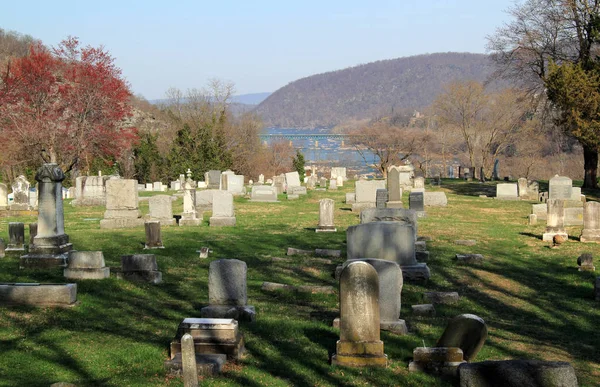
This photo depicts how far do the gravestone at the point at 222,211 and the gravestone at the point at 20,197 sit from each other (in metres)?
7.81

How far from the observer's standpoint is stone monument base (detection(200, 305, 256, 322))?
1073cm

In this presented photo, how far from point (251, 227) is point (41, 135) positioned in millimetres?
19812

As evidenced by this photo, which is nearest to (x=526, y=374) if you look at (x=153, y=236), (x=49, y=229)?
(x=49, y=229)

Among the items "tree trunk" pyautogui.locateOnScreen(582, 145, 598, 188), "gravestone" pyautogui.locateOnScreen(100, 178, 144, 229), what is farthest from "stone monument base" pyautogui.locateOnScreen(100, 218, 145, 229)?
"tree trunk" pyautogui.locateOnScreen(582, 145, 598, 188)

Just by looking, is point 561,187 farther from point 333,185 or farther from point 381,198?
point 333,185

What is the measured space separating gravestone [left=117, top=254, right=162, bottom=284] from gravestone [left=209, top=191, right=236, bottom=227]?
1048 centimetres

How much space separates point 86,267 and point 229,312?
411cm

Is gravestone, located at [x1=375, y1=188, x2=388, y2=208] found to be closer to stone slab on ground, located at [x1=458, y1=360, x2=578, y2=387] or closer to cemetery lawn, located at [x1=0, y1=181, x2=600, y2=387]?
cemetery lawn, located at [x1=0, y1=181, x2=600, y2=387]

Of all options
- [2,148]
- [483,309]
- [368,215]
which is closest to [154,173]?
[2,148]

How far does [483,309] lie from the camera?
525 inches

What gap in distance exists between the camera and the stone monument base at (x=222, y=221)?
2455 cm

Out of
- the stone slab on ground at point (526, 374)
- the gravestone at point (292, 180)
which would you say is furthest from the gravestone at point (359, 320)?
the gravestone at point (292, 180)

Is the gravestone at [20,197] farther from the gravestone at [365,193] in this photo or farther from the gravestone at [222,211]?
the gravestone at [365,193]

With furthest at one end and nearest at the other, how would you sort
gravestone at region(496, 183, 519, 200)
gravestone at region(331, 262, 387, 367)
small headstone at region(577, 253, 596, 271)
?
gravestone at region(496, 183, 519, 200), small headstone at region(577, 253, 596, 271), gravestone at region(331, 262, 387, 367)
